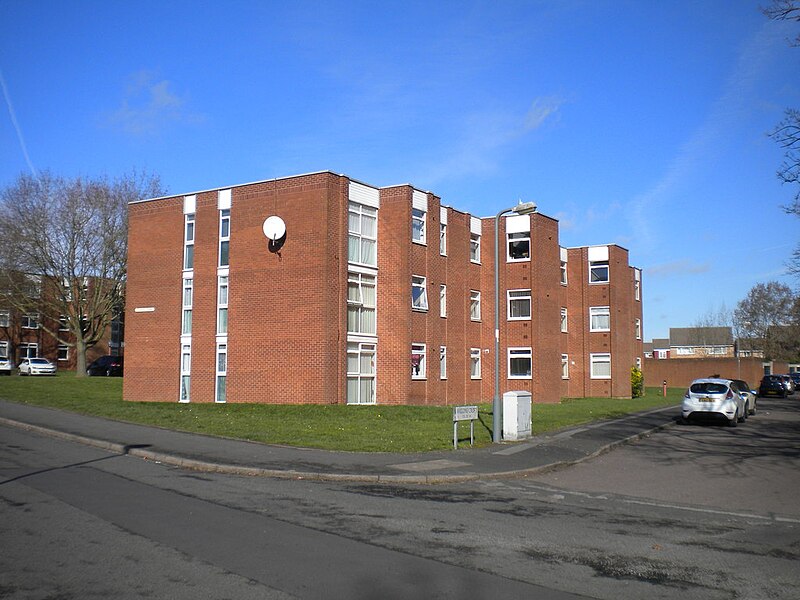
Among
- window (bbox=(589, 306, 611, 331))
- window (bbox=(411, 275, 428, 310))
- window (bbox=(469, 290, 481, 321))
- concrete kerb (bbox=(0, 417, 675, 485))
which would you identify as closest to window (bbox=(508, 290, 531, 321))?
window (bbox=(469, 290, 481, 321))

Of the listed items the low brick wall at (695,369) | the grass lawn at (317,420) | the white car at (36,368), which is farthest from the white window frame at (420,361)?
the low brick wall at (695,369)

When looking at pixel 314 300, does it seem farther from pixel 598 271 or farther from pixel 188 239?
pixel 598 271

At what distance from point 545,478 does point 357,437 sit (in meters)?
5.78

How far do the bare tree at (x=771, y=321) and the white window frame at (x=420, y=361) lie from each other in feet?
227

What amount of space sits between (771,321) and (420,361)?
243ft

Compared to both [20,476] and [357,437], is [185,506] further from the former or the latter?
[357,437]

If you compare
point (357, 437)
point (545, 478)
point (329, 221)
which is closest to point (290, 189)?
point (329, 221)

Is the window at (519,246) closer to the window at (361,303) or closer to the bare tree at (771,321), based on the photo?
the window at (361,303)

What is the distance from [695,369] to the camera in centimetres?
6738

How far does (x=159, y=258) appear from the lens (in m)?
31.1

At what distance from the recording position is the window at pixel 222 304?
1136 inches

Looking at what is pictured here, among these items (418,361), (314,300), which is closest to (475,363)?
(418,361)

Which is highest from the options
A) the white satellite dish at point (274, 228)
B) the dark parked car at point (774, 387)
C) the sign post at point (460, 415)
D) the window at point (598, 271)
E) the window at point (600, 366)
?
the window at point (598, 271)

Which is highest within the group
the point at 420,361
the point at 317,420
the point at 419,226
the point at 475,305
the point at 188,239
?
the point at 419,226
